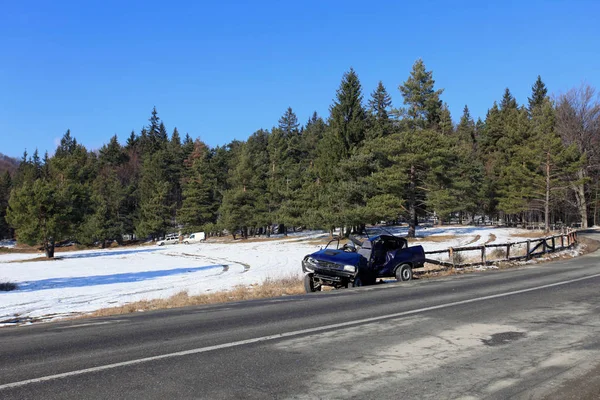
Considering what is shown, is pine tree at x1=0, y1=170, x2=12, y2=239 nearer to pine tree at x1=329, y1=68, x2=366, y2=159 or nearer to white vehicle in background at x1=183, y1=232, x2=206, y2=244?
white vehicle in background at x1=183, y1=232, x2=206, y2=244

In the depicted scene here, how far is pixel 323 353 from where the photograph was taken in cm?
626

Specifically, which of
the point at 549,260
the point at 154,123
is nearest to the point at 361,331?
the point at 549,260

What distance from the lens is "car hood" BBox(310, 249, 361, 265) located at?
14398mm

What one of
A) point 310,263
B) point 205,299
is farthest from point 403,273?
point 205,299

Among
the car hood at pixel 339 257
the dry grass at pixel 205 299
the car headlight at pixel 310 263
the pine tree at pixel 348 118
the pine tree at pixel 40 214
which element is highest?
the pine tree at pixel 348 118

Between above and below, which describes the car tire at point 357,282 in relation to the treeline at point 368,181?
below

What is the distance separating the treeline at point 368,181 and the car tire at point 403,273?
80.4 ft

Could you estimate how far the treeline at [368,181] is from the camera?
44.3m

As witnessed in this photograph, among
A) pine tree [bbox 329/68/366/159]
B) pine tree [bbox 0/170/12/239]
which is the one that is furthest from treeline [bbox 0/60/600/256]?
pine tree [bbox 0/170/12/239]

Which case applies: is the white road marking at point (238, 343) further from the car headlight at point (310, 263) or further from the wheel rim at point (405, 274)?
the car headlight at point (310, 263)

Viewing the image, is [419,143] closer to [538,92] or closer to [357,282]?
[357,282]

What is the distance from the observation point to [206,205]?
A: 3152 inches

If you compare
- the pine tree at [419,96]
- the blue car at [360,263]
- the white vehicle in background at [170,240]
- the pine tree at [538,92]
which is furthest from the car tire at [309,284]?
the pine tree at [538,92]

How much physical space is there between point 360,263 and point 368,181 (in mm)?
30021
